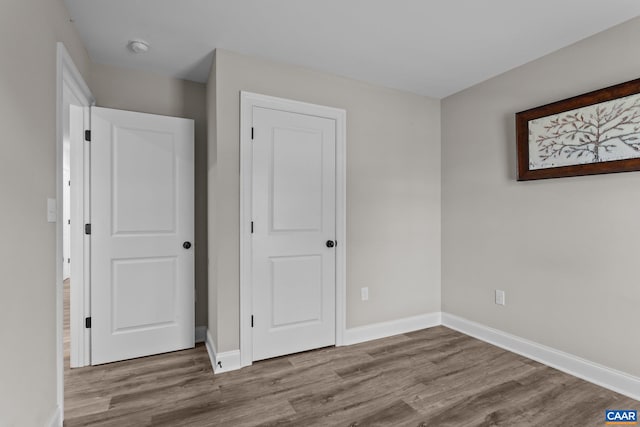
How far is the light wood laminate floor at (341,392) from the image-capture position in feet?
6.08

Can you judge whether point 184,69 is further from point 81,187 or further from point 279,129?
point 81,187

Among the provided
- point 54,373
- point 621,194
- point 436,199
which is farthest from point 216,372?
point 621,194

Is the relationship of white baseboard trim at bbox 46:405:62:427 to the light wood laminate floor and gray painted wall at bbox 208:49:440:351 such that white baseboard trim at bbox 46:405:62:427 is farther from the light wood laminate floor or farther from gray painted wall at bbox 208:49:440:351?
gray painted wall at bbox 208:49:440:351

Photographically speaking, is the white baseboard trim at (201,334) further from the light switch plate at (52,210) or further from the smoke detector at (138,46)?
the smoke detector at (138,46)

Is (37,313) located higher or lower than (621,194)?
lower

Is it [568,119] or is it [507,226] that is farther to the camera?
[507,226]

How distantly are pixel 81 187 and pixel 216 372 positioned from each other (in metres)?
1.79

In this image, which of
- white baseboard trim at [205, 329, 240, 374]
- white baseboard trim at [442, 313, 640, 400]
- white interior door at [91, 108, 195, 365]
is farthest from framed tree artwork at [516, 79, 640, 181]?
white interior door at [91, 108, 195, 365]

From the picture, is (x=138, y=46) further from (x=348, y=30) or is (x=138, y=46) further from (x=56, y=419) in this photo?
(x=56, y=419)

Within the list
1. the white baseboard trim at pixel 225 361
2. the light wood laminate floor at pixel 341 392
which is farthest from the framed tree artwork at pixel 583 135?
the white baseboard trim at pixel 225 361

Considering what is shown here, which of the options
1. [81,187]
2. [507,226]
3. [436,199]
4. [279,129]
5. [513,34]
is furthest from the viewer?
[436,199]

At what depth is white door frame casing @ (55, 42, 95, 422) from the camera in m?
1.78

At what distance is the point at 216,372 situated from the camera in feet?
7.78

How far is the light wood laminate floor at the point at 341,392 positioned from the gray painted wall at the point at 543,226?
0.40 meters
